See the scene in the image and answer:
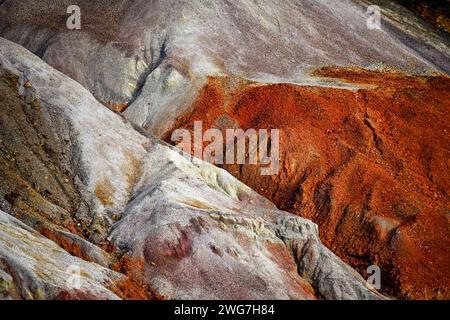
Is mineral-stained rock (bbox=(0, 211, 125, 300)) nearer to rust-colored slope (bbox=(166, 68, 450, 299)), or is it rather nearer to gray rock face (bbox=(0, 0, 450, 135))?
rust-colored slope (bbox=(166, 68, 450, 299))

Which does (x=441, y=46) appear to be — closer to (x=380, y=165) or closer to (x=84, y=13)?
(x=380, y=165)

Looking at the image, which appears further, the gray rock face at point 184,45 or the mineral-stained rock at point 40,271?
the gray rock face at point 184,45

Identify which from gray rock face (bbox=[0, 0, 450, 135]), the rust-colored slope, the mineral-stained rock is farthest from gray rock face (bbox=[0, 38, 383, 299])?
gray rock face (bbox=[0, 0, 450, 135])

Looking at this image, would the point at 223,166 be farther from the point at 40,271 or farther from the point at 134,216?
the point at 40,271

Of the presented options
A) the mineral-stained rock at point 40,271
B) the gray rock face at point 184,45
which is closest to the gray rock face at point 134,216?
the mineral-stained rock at point 40,271

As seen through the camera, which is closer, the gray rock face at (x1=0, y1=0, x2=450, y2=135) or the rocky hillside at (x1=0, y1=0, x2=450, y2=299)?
the rocky hillside at (x1=0, y1=0, x2=450, y2=299)

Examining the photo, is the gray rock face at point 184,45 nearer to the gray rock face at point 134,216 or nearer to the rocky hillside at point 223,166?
the rocky hillside at point 223,166
